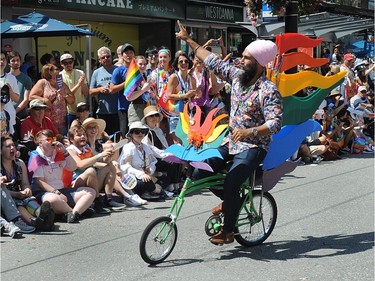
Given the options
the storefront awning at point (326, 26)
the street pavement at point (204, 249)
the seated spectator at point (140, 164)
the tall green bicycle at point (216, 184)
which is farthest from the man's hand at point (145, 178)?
the storefront awning at point (326, 26)

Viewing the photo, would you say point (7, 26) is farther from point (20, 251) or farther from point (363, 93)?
point (363, 93)

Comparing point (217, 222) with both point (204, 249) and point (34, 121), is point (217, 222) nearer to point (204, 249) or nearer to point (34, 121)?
point (204, 249)

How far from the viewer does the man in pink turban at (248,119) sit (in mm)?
5672

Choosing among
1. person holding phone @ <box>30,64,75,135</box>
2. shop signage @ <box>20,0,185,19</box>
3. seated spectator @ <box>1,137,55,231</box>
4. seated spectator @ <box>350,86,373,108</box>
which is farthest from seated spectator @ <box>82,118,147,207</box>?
seated spectator @ <box>350,86,373,108</box>

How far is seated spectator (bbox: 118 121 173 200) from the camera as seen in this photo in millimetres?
8523

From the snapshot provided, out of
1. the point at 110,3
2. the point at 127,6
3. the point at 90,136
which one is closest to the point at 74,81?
the point at 90,136

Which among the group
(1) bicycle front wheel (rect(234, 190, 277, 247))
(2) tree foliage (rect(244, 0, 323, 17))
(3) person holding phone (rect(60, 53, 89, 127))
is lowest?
(1) bicycle front wheel (rect(234, 190, 277, 247))

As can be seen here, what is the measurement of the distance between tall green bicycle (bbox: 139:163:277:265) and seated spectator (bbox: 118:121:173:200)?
233cm

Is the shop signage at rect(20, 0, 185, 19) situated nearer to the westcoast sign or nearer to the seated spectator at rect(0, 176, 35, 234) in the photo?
the westcoast sign

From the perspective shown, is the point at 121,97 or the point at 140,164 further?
the point at 121,97

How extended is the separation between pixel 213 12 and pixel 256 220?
1551 cm

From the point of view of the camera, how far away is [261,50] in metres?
5.69

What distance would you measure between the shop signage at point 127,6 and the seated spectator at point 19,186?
25.1 ft

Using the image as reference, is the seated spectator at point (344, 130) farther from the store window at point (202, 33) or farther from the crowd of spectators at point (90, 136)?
the store window at point (202, 33)
